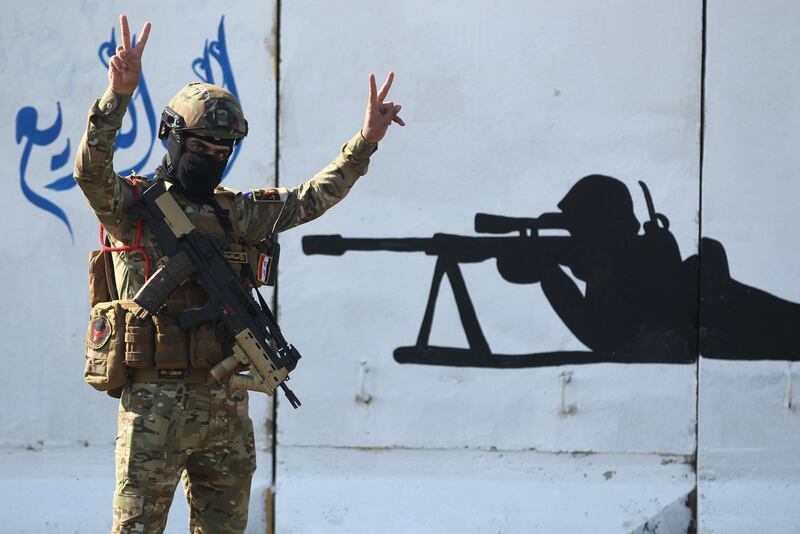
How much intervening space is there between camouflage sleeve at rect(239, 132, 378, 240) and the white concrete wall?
40.6 inches

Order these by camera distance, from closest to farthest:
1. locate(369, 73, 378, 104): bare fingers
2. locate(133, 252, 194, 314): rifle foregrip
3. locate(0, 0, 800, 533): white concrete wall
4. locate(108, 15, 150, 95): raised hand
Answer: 1. locate(108, 15, 150, 95): raised hand
2. locate(133, 252, 194, 314): rifle foregrip
3. locate(369, 73, 378, 104): bare fingers
4. locate(0, 0, 800, 533): white concrete wall

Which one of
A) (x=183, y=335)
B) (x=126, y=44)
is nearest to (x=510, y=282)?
(x=183, y=335)

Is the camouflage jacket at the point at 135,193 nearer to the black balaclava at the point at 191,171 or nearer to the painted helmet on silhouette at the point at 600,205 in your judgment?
the black balaclava at the point at 191,171

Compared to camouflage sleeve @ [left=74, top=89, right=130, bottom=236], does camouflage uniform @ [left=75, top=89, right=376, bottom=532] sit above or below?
below

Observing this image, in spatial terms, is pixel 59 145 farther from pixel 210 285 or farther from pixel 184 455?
pixel 184 455

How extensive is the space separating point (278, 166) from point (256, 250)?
1164 millimetres

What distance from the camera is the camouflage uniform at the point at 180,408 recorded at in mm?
3175

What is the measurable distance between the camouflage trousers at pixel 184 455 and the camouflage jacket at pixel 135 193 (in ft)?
1.11

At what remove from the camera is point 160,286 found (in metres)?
3.29

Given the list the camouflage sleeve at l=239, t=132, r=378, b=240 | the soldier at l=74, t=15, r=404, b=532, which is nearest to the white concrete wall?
the camouflage sleeve at l=239, t=132, r=378, b=240

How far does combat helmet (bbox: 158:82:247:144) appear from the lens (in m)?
3.31

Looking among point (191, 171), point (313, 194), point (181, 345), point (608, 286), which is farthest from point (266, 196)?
point (608, 286)

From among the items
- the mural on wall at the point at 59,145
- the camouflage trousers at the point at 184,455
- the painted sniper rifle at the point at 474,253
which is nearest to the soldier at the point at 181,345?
the camouflage trousers at the point at 184,455

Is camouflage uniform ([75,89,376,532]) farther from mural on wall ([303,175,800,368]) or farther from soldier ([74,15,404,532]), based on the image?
mural on wall ([303,175,800,368])
